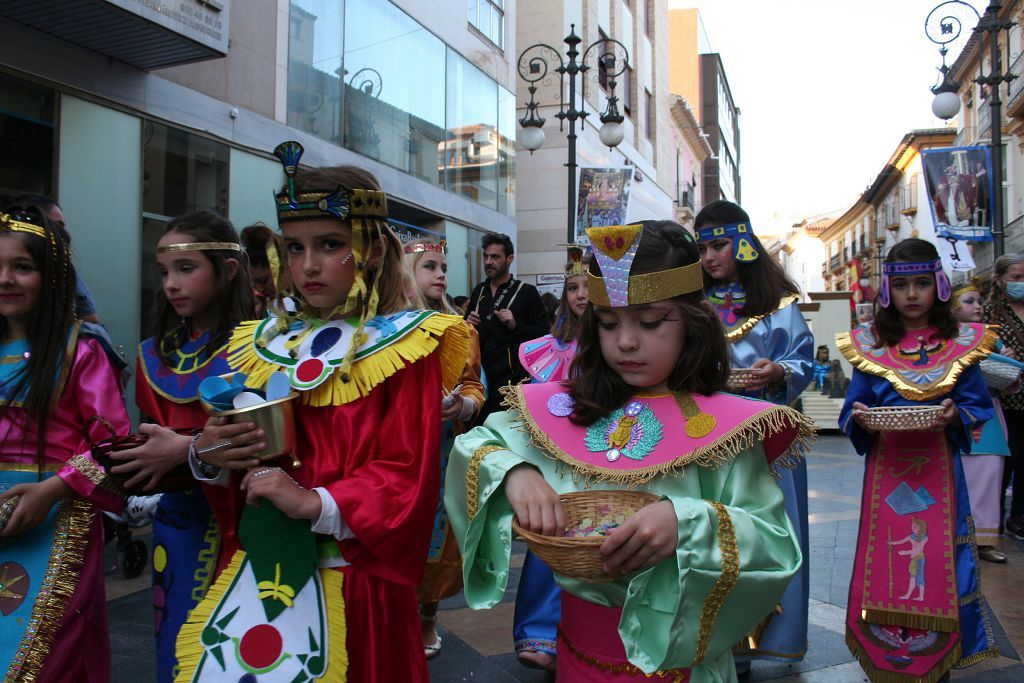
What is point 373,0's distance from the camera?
41.6ft

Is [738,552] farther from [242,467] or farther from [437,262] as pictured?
[437,262]

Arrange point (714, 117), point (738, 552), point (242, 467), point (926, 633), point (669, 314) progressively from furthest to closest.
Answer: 1. point (714, 117)
2. point (926, 633)
3. point (669, 314)
4. point (242, 467)
5. point (738, 552)

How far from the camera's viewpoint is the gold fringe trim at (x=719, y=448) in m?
2.01

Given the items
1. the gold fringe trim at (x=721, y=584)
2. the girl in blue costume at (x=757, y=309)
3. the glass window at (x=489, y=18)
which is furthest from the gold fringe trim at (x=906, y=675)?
the glass window at (x=489, y=18)

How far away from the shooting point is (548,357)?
4391 millimetres

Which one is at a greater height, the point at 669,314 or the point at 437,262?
the point at 437,262

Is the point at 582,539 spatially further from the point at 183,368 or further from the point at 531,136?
the point at 531,136

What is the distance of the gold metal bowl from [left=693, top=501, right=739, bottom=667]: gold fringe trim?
1.01m

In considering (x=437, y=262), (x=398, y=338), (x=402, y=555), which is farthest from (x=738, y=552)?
(x=437, y=262)

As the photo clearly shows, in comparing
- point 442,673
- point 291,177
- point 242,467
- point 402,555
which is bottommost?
point 442,673

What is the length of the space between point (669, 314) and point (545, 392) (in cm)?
43

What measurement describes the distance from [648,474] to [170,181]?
8.34m

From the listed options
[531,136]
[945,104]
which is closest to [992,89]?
[945,104]

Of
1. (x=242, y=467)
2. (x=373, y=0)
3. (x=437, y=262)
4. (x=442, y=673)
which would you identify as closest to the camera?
(x=242, y=467)
